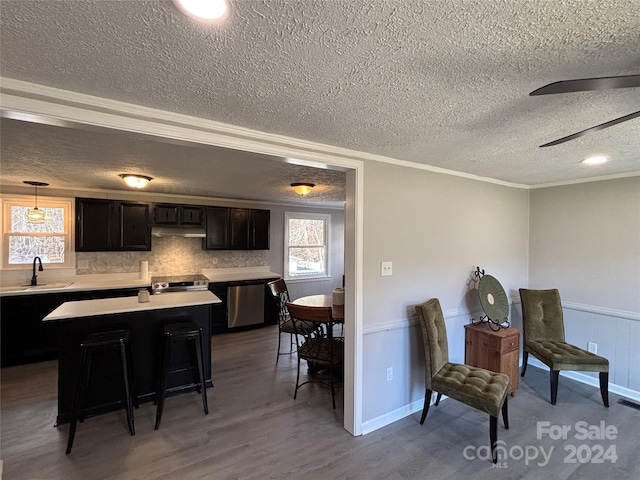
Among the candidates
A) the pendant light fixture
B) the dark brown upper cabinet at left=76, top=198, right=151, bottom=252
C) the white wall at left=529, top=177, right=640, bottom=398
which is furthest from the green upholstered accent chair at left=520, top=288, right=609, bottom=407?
the pendant light fixture

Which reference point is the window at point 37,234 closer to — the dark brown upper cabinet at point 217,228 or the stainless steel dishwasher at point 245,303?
the dark brown upper cabinet at point 217,228

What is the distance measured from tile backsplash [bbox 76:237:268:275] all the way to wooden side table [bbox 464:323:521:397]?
4.03m

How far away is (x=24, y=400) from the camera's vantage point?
9.59 ft

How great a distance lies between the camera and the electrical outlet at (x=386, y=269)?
259 centimetres

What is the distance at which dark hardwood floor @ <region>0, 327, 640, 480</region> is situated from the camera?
2057 mm

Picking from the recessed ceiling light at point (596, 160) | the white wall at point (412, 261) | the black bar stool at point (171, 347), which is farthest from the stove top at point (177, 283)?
the recessed ceiling light at point (596, 160)

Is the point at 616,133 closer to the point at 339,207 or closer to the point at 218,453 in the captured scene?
the point at 218,453

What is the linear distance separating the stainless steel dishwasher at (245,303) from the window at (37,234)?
2.41 metres

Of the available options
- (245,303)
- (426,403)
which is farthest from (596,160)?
(245,303)

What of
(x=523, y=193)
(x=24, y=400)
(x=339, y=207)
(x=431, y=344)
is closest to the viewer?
(x=431, y=344)

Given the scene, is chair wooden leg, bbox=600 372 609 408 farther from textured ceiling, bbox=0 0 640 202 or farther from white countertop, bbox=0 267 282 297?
white countertop, bbox=0 267 282 297

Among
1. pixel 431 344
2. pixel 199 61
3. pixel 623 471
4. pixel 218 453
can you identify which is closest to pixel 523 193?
pixel 431 344

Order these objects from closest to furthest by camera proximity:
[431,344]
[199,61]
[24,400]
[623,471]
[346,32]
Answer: [346,32]
[199,61]
[623,471]
[431,344]
[24,400]

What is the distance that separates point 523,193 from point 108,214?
588 cm
